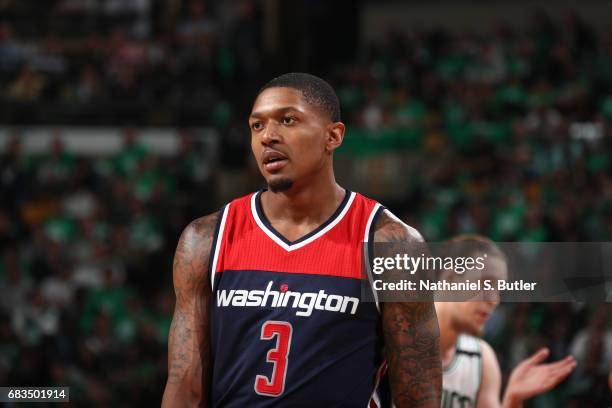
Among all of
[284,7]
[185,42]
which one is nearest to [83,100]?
[185,42]

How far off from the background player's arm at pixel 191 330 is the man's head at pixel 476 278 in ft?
3.63

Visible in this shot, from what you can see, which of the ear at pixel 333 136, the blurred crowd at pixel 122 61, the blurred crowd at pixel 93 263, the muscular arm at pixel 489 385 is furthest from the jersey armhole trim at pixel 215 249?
the blurred crowd at pixel 122 61

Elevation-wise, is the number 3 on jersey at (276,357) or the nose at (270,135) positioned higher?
the nose at (270,135)

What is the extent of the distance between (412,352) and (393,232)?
454 mm

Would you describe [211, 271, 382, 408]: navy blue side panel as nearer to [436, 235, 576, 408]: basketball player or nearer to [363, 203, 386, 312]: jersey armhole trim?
[363, 203, 386, 312]: jersey armhole trim

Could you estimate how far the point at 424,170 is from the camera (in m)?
13.8

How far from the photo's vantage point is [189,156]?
14375 mm

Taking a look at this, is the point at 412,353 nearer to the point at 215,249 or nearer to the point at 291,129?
the point at 215,249

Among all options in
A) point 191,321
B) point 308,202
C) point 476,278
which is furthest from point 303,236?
point 476,278

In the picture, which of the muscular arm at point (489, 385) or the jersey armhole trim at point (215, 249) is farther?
the muscular arm at point (489, 385)

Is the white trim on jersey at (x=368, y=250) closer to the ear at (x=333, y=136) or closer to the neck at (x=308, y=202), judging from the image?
the neck at (x=308, y=202)

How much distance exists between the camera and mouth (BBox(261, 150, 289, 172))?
3768 mm

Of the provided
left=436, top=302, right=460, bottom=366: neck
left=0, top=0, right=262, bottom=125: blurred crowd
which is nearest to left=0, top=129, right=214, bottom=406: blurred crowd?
left=0, top=0, right=262, bottom=125: blurred crowd

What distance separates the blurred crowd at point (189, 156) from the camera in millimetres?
10930
